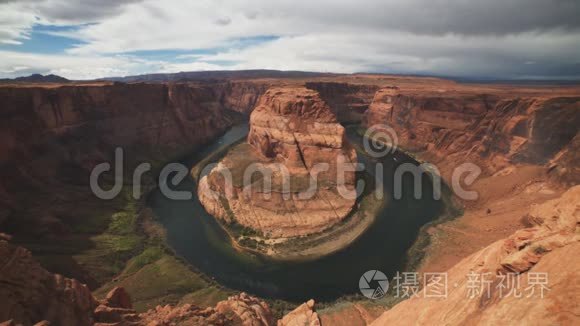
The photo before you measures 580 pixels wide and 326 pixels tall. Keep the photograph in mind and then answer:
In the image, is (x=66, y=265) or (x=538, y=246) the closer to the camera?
(x=538, y=246)

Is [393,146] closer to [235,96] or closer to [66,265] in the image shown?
[66,265]

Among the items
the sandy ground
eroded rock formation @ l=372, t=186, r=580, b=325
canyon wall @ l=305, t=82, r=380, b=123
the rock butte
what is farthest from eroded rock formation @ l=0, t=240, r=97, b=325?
canyon wall @ l=305, t=82, r=380, b=123


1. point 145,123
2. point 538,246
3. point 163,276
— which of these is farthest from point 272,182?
point 145,123

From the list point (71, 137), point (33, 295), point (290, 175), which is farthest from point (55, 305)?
point (71, 137)

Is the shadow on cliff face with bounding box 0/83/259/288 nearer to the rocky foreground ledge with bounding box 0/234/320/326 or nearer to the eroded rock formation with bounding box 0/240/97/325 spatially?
the rocky foreground ledge with bounding box 0/234/320/326

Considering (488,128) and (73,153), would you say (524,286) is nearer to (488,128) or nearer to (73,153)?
(488,128)

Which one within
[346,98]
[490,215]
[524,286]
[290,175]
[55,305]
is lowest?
[490,215]
